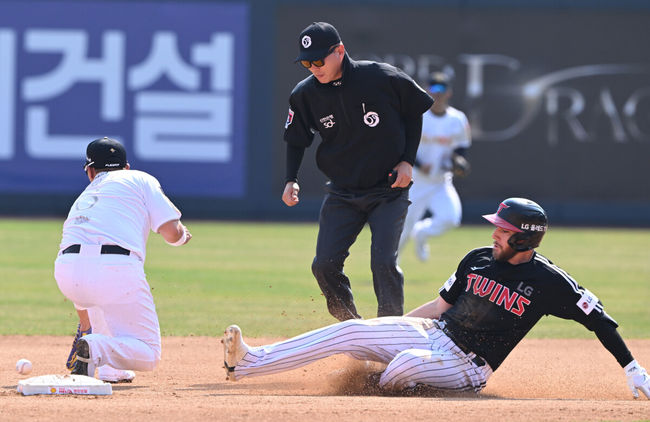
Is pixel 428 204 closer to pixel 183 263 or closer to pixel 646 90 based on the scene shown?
pixel 183 263

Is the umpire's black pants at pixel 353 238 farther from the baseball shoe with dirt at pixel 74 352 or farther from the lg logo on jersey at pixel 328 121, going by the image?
the baseball shoe with dirt at pixel 74 352

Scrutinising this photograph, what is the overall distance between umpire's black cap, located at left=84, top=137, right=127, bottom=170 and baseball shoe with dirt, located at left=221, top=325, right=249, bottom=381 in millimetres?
1305

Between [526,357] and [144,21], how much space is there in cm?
1400

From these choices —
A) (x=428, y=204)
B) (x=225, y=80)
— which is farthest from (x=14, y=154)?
(x=428, y=204)

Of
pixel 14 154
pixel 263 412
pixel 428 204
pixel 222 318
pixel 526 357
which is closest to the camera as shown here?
pixel 263 412

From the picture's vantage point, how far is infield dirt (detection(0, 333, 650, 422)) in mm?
4703

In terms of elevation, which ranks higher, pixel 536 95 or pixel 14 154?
pixel 536 95

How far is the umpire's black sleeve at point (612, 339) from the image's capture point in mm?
5395

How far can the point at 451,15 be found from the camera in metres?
20.0

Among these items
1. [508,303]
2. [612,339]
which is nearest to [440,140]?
[508,303]

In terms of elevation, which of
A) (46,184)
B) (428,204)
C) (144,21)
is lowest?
(46,184)

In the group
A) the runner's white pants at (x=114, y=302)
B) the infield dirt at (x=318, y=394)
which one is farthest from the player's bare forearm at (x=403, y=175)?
the runner's white pants at (x=114, y=302)

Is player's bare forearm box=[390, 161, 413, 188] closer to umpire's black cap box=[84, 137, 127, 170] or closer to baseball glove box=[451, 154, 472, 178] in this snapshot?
umpire's black cap box=[84, 137, 127, 170]

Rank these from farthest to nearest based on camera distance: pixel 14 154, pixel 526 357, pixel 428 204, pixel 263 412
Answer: pixel 14 154 → pixel 428 204 → pixel 526 357 → pixel 263 412
